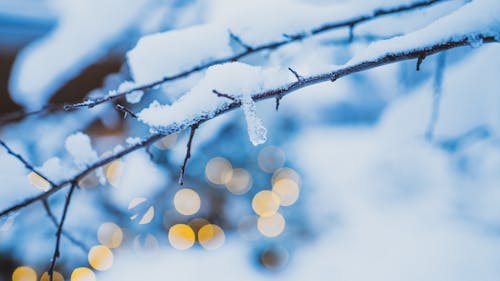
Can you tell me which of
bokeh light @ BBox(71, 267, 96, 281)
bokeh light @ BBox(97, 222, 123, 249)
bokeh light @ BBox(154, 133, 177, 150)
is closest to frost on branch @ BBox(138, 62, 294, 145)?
bokeh light @ BBox(154, 133, 177, 150)

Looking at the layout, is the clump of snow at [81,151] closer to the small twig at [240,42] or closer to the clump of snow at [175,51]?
the clump of snow at [175,51]

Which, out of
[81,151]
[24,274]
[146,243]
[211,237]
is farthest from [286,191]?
[81,151]

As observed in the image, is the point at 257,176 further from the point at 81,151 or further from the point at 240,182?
the point at 81,151

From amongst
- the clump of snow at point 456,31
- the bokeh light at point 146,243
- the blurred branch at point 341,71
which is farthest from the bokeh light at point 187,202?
the clump of snow at point 456,31

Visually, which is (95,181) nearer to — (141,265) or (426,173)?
(141,265)

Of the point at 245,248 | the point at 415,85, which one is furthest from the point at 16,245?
the point at 415,85
